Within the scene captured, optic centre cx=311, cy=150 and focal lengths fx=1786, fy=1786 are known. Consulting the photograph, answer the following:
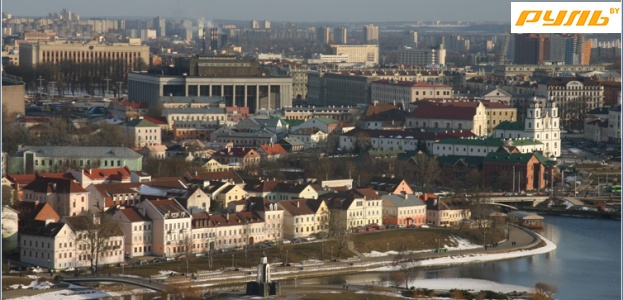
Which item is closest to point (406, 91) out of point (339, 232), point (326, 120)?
point (326, 120)

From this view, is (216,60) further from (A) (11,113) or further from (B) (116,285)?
(B) (116,285)

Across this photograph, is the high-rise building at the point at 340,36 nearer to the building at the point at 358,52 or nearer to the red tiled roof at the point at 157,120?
the building at the point at 358,52

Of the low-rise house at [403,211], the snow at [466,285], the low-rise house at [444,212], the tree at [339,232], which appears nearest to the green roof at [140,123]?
the low-rise house at [444,212]

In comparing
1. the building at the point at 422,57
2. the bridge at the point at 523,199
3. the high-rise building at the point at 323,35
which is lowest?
the high-rise building at the point at 323,35

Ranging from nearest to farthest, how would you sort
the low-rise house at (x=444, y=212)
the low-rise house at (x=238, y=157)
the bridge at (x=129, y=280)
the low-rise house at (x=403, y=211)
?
the bridge at (x=129, y=280) < the low-rise house at (x=403, y=211) < the low-rise house at (x=444, y=212) < the low-rise house at (x=238, y=157)

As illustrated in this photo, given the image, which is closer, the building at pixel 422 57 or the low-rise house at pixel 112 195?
the low-rise house at pixel 112 195

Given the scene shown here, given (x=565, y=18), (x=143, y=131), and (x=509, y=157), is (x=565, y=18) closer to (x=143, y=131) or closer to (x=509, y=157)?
(x=509, y=157)

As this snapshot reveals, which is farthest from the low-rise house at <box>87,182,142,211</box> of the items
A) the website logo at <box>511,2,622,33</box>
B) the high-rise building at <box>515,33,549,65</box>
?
the high-rise building at <box>515,33,549,65</box>

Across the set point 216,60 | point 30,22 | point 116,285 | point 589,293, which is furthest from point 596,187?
point 30,22
